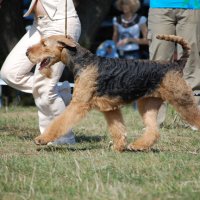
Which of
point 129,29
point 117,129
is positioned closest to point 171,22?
point 117,129

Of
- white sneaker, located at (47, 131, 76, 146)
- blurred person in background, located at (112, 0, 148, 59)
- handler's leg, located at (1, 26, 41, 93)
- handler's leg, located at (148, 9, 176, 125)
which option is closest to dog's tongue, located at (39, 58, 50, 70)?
handler's leg, located at (1, 26, 41, 93)

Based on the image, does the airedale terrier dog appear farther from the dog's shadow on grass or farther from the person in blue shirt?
the person in blue shirt

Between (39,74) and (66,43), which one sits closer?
(66,43)

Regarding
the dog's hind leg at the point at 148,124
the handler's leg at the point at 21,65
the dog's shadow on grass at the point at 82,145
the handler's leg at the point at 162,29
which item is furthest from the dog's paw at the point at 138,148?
the handler's leg at the point at 162,29

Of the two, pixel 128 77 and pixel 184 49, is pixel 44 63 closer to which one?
pixel 128 77

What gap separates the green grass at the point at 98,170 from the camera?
4082 millimetres

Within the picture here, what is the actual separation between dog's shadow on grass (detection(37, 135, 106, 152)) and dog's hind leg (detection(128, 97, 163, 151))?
1.57 ft

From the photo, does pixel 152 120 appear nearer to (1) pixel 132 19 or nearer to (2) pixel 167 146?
(2) pixel 167 146

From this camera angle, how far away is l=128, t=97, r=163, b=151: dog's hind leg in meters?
5.80

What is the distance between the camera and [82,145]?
630 cm

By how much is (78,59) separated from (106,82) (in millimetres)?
312

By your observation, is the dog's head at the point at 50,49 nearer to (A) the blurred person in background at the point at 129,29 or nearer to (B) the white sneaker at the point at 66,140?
(B) the white sneaker at the point at 66,140

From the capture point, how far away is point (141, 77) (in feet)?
18.5

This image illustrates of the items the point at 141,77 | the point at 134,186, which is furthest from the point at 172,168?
the point at 141,77
